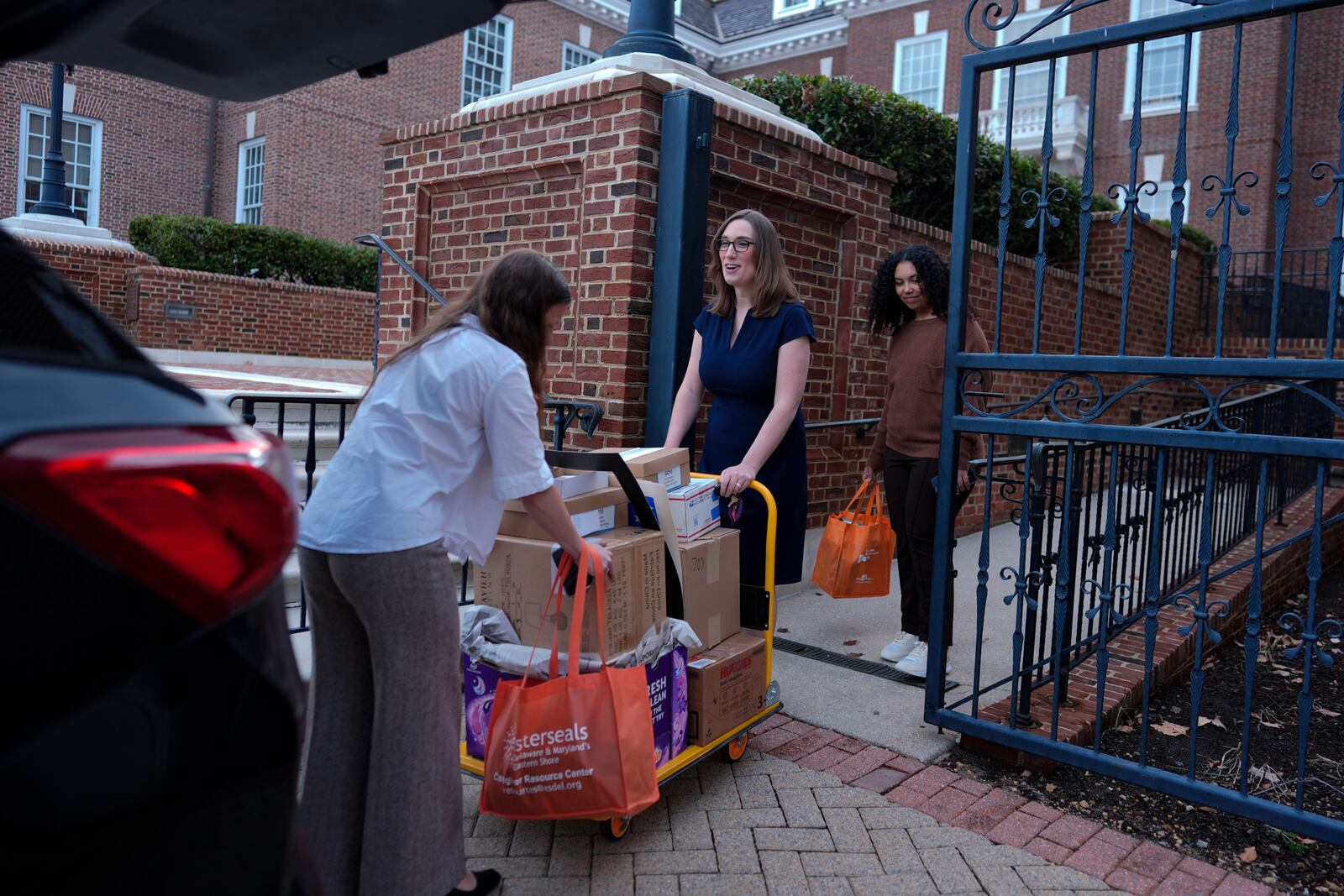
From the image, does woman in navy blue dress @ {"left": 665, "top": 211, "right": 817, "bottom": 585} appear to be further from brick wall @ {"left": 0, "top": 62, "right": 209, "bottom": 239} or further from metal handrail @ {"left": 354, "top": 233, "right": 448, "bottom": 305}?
brick wall @ {"left": 0, "top": 62, "right": 209, "bottom": 239}

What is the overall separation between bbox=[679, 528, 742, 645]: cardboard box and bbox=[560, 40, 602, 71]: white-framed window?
23.2 meters

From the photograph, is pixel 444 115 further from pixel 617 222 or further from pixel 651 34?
pixel 617 222

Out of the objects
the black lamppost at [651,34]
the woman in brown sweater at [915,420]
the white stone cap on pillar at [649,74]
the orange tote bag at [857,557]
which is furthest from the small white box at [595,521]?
the black lamppost at [651,34]

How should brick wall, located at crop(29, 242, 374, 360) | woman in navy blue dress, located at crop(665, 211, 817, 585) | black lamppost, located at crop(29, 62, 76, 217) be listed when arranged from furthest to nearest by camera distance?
brick wall, located at crop(29, 242, 374, 360) < black lamppost, located at crop(29, 62, 76, 217) < woman in navy blue dress, located at crop(665, 211, 817, 585)

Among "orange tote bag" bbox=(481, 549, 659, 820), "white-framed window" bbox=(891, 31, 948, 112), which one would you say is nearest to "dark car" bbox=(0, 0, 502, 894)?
"orange tote bag" bbox=(481, 549, 659, 820)

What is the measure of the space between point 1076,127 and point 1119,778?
2246 centimetres

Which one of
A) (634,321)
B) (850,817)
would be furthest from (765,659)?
(634,321)

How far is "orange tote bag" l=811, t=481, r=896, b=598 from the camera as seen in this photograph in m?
4.28

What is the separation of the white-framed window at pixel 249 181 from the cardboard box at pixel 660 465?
803 inches

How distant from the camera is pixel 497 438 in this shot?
2309mm

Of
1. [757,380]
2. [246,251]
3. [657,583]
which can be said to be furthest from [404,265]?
[246,251]

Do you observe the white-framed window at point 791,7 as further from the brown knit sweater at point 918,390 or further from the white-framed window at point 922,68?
the brown knit sweater at point 918,390

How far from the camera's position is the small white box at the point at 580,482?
2887 millimetres

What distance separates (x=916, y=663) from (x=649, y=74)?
3107mm
